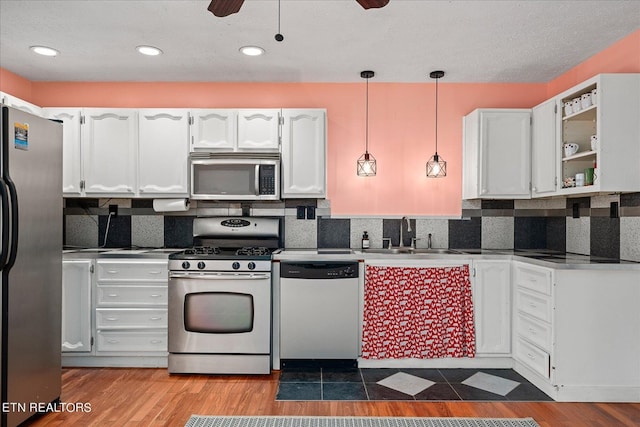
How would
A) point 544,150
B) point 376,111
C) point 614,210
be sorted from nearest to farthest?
point 614,210, point 544,150, point 376,111

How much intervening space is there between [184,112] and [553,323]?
11.0ft

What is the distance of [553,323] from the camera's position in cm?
283

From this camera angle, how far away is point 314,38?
3.04 metres

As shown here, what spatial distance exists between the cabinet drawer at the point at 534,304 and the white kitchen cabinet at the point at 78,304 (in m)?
3.45

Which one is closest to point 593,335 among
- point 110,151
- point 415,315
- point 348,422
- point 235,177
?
point 415,315

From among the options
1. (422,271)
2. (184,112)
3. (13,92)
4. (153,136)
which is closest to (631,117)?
(422,271)

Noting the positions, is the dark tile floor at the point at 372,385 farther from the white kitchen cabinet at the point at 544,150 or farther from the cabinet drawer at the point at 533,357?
the white kitchen cabinet at the point at 544,150

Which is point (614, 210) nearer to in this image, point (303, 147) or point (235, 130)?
point (303, 147)

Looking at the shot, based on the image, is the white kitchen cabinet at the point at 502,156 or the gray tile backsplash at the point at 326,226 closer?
the white kitchen cabinet at the point at 502,156

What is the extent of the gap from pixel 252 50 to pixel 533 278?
273 cm

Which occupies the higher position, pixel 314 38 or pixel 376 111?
pixel 314 38

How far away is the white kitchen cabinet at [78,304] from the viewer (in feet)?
11.2

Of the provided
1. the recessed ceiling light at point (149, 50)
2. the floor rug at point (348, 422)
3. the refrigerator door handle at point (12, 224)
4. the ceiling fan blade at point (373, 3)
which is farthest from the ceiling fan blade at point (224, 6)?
the floor rug at point (348, 422)

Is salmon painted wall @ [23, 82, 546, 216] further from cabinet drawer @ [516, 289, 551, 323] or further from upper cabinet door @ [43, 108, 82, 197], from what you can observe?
cabinet drawer @ [516, 289, 551, 323]
